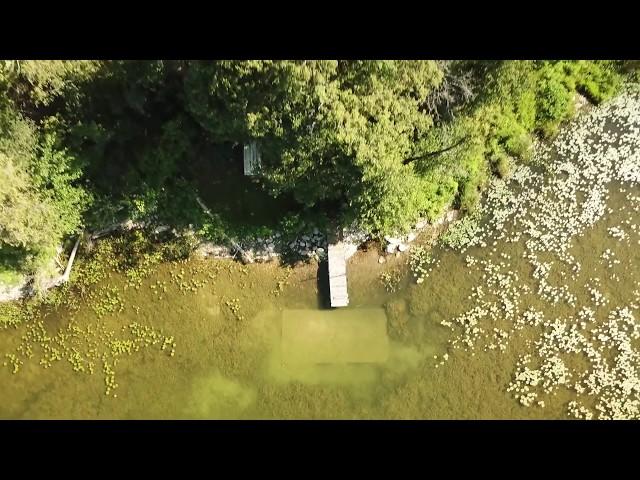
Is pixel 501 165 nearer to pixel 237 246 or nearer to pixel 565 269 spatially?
pixel 565 269

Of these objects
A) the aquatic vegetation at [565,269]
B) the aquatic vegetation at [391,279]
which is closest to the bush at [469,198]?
the aquatic vegetation at [565,269]

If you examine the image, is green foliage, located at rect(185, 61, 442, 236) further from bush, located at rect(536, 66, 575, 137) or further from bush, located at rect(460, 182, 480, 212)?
bush, located at rect(536, 66, 575, 137)

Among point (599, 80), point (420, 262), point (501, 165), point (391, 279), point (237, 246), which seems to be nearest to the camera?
point (391, 279)

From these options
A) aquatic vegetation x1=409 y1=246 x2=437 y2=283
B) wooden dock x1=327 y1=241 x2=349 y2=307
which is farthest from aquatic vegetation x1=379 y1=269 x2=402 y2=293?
wooden dock x1=327 y1=241 x2=349 y2=307

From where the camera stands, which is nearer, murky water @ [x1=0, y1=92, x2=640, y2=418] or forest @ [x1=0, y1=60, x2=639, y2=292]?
forest @ [x1=0, y1=60, x2=639, y2=292]

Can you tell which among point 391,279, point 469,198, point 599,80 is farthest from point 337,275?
point 599,80

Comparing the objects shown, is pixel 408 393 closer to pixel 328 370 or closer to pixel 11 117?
pixel 328 370
